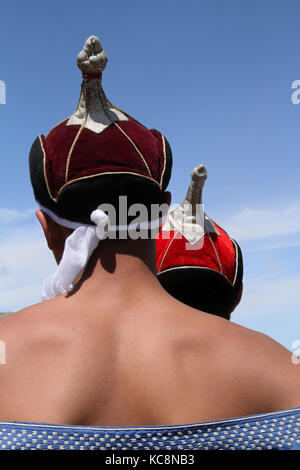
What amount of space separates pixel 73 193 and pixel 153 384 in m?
0.92

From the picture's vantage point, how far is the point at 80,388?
2168 mm

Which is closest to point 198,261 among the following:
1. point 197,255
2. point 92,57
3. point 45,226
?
point 197,255

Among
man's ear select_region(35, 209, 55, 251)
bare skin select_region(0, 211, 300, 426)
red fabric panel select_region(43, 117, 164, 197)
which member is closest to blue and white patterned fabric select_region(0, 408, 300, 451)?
bare skin select_region(0, 211, 300, 426)

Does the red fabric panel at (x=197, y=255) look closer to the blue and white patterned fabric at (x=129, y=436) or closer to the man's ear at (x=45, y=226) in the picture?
the man's ear at (x=45, y=226)

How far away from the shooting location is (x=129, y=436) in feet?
7.02

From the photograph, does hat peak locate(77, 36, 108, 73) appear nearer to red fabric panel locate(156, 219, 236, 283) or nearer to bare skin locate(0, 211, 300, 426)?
bare skin locate(0, 211, 300, 426)

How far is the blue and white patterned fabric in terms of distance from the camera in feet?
6.97

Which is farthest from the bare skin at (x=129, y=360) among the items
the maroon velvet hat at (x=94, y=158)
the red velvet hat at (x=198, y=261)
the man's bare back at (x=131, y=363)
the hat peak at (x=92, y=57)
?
the red velvet hat at (x=198, y=261)

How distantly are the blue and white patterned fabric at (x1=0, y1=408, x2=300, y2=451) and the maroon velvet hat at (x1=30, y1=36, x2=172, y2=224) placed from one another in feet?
2.98

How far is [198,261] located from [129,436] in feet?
6.85

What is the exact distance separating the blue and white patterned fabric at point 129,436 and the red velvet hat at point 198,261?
1832 mm

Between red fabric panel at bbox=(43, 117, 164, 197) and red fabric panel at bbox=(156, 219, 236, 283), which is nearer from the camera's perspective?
red fabric panel at bbox=(43, 117, 164, 197)

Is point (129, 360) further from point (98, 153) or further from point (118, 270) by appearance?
point (98, 153)
